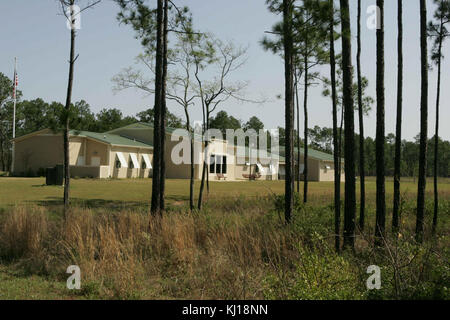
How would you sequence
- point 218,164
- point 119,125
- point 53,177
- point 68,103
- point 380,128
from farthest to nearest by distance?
point 119,125, point 218,164, point 53,177, point 68,103, point 380,128

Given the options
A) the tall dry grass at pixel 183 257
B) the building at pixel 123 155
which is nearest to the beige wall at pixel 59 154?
the building at pixel 123 155

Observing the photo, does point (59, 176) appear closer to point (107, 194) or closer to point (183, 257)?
point (107, 194)

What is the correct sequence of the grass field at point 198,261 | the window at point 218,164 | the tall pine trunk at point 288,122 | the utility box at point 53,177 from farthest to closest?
the window at point 218,164
the utility box at point 53,177
the tall pine trunk at point 288,122
the grass field at point 198,261

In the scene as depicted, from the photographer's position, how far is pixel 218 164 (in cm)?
4416

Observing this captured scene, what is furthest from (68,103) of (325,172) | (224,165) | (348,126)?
(325,172)

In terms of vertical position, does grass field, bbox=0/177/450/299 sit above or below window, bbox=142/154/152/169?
below

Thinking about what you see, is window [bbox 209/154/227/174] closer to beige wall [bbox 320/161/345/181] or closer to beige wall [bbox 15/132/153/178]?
beige wall [bbox 15/132/153/178]

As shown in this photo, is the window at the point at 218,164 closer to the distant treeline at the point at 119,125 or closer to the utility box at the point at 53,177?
the distant treeline at the point at 119,125

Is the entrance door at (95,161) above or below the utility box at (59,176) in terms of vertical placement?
above

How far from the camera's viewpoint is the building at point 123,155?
36594 mm

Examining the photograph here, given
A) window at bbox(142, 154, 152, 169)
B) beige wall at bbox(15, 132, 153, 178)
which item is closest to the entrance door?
beige wall at bbox(15, 132, 153, 178)

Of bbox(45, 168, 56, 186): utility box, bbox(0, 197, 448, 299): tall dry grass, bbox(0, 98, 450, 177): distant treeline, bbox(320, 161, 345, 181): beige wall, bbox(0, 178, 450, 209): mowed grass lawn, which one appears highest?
bbox(0, 98, 450, 177): distant treeline

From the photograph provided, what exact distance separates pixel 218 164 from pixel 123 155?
10686mm

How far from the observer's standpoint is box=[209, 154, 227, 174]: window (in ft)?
140
